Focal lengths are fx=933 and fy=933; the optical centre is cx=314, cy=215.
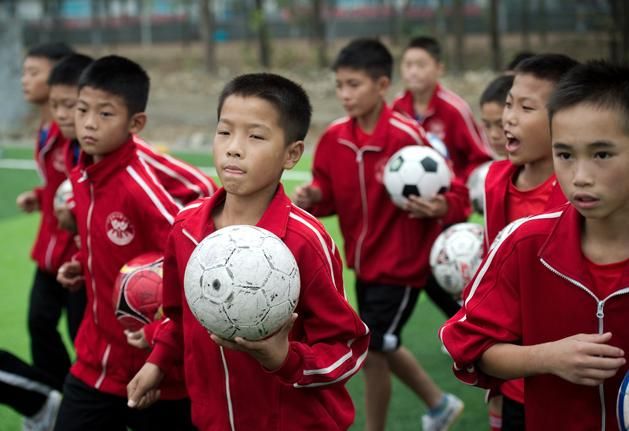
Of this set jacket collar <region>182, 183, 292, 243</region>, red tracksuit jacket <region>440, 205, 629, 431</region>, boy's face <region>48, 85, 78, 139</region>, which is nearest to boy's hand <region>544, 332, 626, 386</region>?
red tracksuit jacket <region>440, 205, 629, 431</region>

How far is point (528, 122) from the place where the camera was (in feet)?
11.8

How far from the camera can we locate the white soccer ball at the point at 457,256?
4.47 meters

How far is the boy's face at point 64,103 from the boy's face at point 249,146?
2128mm

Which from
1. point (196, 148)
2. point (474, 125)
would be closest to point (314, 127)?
point (196, 148)

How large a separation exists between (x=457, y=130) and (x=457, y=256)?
6.64 ft

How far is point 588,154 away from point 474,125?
3865mm

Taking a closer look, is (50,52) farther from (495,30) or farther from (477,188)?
(495,30)

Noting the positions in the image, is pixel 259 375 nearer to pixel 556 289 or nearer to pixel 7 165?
pixel 556 289

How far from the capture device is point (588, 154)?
7.91 feet

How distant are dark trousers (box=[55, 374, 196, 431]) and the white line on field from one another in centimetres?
848

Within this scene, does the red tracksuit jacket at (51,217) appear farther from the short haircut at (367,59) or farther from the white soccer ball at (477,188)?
the white soccer ball at (477,188)

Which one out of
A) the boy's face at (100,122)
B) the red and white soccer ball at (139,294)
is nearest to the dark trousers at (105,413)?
the red and white soccer ball at (139,294)

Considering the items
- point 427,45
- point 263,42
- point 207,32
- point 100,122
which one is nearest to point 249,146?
point 100,122

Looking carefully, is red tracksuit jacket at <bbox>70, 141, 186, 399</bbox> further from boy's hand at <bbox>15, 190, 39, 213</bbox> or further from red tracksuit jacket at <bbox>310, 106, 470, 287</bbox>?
boy's hand at <bbox>15, 190, 39, 213</bbox>
